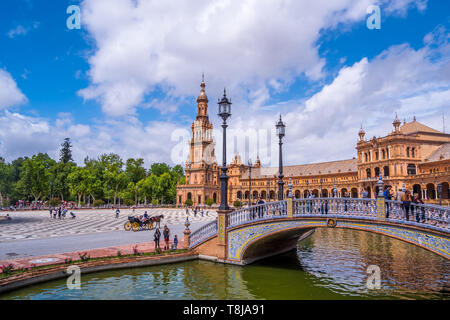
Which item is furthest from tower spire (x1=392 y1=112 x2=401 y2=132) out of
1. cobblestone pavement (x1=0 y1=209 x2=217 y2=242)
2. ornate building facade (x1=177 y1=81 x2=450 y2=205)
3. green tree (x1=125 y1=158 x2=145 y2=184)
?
green tree (x1=125 y1=158 x2=145 y2=184)

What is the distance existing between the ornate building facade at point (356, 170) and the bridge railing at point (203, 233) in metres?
18.9

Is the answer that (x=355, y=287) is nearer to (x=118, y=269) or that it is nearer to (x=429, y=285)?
Result: (x=429, y=285)

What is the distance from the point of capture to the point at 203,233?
17375 mm

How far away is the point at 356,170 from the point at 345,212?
7276 centimetres

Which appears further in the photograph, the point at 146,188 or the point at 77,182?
the point at 146,188

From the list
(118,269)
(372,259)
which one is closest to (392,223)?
(372,259)

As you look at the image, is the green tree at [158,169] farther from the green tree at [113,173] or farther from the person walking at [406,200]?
the person walking at [406,200]

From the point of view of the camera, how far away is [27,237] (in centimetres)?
2097

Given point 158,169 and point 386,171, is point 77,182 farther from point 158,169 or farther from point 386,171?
point 386,171

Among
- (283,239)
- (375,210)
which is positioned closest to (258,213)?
(283,239)

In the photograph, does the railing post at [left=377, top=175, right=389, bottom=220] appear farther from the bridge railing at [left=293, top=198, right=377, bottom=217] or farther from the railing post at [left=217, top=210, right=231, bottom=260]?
the railing post at [left=217, top=210, right=231, bottom=260]

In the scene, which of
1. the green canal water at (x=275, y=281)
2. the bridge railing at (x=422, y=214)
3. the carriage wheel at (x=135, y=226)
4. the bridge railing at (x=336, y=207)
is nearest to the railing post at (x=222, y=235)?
the green canal water at (x=275, y=281)

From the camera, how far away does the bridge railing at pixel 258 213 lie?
575 inches
